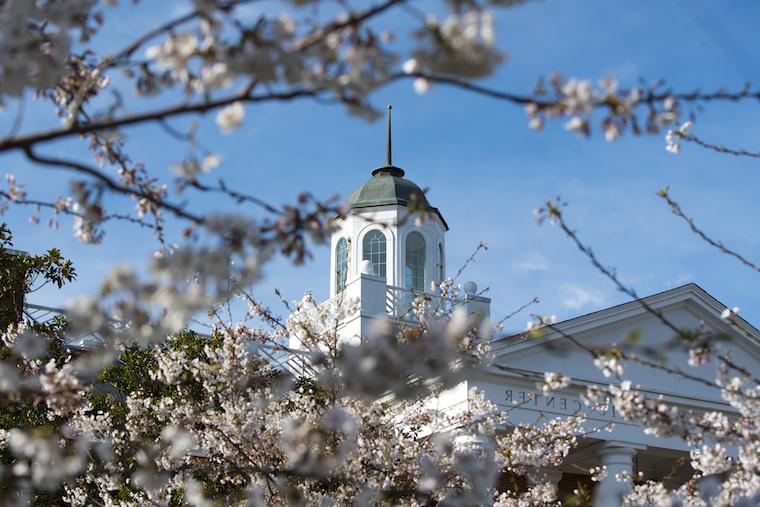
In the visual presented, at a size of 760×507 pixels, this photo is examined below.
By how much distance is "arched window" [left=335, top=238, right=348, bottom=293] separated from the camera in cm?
2452

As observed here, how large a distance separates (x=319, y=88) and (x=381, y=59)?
28 centimetres

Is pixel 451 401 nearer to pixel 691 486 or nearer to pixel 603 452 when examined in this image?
pixel 603 452

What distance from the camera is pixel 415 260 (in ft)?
79.1

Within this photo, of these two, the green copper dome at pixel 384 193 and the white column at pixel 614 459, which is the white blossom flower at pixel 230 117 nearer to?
the white column at pixel 614 459

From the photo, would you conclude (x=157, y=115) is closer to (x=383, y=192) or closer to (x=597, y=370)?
(x=597, y=370)

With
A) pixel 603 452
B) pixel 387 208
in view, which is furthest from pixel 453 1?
pixel 387 208

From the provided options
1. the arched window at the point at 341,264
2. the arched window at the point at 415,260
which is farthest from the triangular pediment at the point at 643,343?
the arched window at the point at 341,264

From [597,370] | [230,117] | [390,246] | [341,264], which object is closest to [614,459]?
[597,370]

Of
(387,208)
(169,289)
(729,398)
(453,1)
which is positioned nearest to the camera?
(453,1)

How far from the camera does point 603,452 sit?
17875 millimetres

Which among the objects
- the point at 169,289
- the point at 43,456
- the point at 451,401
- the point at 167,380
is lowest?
the point at 43,456

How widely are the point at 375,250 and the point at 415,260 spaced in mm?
964

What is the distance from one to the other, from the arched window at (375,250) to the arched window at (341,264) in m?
0.56

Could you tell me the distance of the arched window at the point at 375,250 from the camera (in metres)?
24.0
